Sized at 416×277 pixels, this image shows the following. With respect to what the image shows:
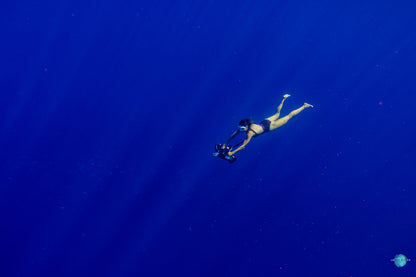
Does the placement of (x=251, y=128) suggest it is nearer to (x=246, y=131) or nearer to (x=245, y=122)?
Answer: (x=246, y=131)

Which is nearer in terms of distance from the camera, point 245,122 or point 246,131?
point 245,122

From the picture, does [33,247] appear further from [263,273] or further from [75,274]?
[263,273]

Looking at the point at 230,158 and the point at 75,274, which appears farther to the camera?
the point at 75,274

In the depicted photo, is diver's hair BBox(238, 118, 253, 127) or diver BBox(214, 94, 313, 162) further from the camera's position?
diver's hair BBox(238, 118, 253, 127)

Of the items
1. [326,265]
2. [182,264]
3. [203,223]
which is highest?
[203,223]

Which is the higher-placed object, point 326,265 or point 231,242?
point 231,242

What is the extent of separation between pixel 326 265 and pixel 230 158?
476cm

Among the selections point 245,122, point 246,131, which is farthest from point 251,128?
point 245,122

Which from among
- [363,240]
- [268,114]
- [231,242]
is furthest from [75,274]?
[363,240]

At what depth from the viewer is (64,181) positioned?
19.7 ft

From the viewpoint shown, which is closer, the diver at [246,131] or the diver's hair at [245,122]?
the diver at [246,131]

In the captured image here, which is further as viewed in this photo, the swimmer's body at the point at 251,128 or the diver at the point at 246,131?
the swimmer's body at the point at 251,128

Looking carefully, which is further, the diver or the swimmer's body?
the swimmer's body

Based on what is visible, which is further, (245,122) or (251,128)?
(251,128)
